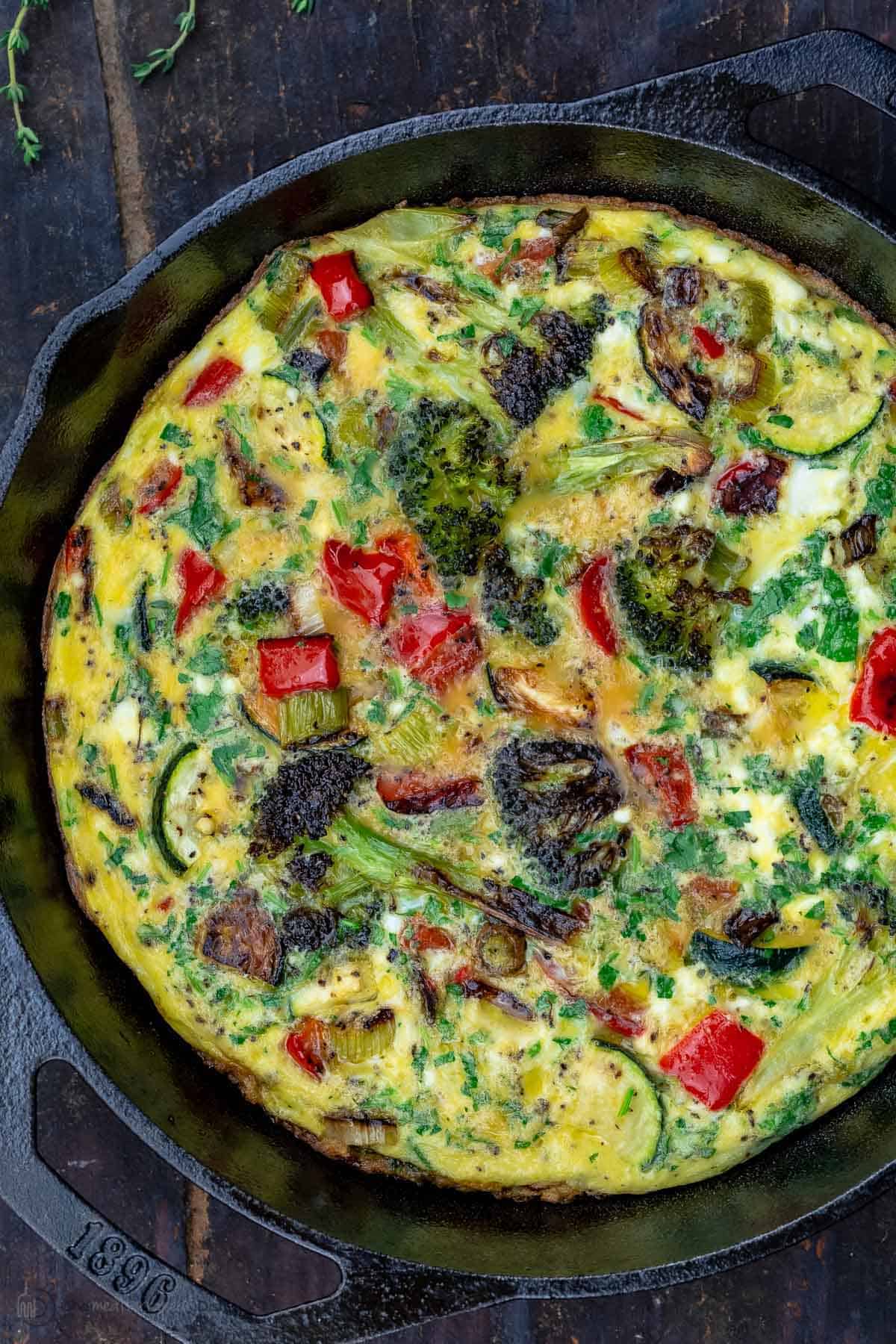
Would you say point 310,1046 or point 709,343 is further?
point 310,1046

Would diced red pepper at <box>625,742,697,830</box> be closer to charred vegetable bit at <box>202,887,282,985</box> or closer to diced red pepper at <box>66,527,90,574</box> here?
charred vegetable bit at <box>202,887,282,985</box>

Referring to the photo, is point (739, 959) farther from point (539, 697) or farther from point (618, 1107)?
point (539, 697)

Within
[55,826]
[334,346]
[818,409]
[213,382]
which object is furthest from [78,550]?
[818,409]

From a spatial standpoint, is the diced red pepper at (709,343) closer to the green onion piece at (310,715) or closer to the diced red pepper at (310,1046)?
the green onion piece at (310,715)

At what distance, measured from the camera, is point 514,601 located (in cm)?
312

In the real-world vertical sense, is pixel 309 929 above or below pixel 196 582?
below

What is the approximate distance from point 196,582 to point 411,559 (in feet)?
2.03

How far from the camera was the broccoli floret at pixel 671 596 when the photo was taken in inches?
119

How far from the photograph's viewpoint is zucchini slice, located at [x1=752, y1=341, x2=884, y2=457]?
312 cm

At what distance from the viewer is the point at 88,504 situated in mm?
3537

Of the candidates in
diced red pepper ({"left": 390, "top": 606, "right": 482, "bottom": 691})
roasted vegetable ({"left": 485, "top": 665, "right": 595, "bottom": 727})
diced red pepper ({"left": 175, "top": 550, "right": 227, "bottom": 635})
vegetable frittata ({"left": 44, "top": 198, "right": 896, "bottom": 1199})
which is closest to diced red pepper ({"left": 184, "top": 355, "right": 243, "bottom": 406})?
vegetable frittata ({"left": 44, "top": 198, "right": 896, "bottom": 1199})

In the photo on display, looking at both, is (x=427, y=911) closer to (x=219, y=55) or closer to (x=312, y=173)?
(x=312, y=173)

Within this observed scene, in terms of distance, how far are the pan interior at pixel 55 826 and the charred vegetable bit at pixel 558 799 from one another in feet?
3.80

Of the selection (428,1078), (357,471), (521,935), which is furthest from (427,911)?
(357,471)
